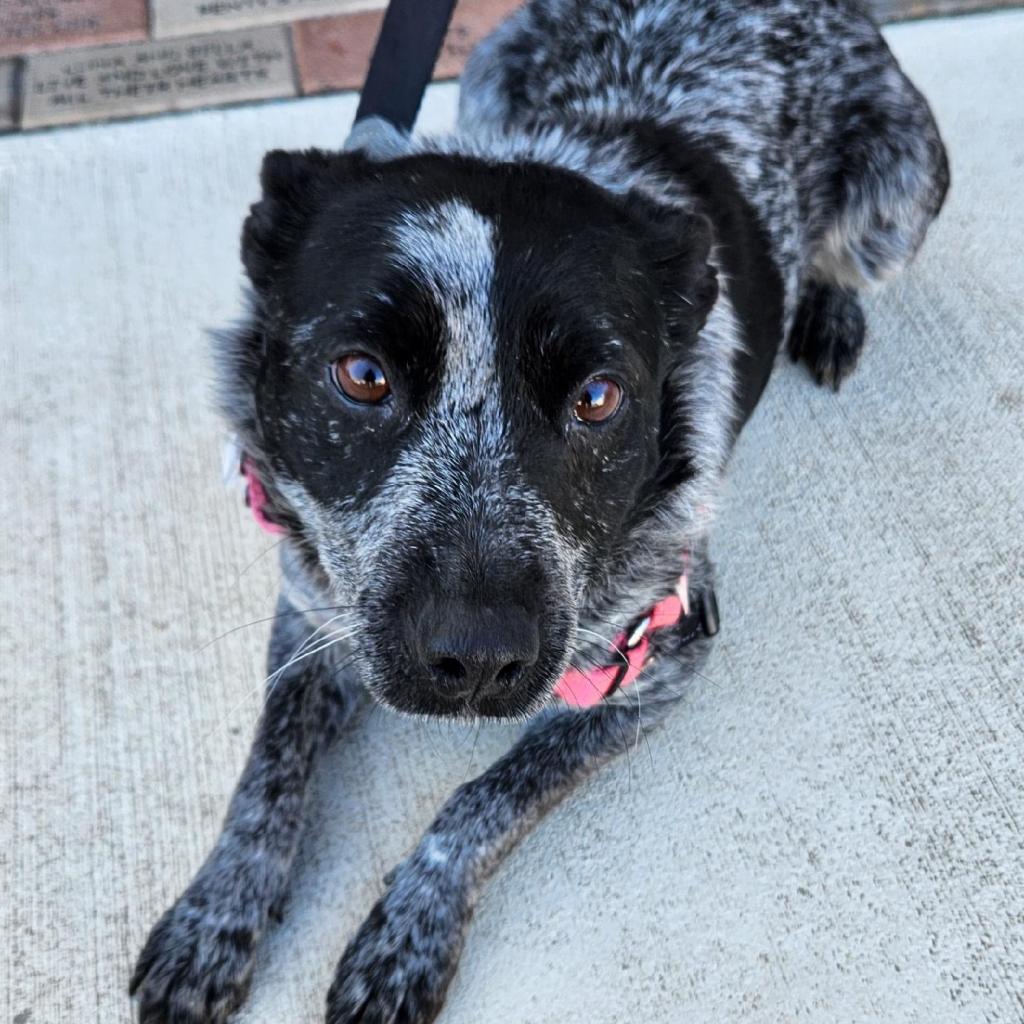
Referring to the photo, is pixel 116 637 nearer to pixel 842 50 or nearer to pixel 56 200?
pixel 56 200

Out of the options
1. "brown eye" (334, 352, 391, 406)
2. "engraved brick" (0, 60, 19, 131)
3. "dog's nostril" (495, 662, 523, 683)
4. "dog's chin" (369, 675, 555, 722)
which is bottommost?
"engraved brick" (0, 60, 19, 131)

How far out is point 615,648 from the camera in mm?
1938

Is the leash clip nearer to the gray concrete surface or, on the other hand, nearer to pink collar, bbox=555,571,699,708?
pink collar, bbox=555,571,699,708

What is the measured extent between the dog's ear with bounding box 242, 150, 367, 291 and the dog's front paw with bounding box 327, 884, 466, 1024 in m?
1.07

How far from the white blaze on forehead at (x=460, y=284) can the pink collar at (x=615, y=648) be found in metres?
0.54

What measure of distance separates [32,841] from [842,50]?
2.51 m

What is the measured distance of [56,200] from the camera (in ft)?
10.2

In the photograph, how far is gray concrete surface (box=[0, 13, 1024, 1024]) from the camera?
6.12 feet

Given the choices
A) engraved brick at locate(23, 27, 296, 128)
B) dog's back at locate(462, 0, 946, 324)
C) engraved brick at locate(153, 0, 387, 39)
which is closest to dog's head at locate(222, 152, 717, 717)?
dog's back at locate(462, 0, 946, 324)

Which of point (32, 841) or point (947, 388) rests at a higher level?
point (947, 388)

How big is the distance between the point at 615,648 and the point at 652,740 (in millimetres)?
330

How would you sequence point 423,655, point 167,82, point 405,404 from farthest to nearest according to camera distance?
point 167,82
point 405,404
point 423,655

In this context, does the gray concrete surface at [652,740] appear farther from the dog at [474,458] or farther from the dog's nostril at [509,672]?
the dog's nostril at [509,672]

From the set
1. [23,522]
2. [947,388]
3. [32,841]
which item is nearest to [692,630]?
[947,388]
